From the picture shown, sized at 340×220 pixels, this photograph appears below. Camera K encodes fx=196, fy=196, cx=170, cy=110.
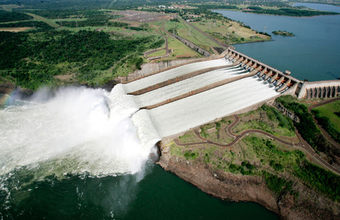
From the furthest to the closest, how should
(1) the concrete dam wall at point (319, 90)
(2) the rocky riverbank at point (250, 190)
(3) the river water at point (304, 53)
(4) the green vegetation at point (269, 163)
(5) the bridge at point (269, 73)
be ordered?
(3) the river water at point (304, 53), (5) the bridge at point (269, 73), (1) the concrete dam wall at point (319, 90), (4) the green vegetation at point (269, 163), (2) the rocky riverbank at point (250, 190)

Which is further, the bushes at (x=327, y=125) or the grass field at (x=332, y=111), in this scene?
the grass field at (x=332, y=111)

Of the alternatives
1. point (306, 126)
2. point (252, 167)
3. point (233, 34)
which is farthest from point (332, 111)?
point (233, 34)

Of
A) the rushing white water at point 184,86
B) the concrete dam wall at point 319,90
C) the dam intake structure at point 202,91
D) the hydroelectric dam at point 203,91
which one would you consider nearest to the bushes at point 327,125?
the concrete dam wall at point 319,90

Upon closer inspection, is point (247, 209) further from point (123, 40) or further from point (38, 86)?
point (123, 40)

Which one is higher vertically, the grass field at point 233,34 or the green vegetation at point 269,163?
the grass field at point 233,34

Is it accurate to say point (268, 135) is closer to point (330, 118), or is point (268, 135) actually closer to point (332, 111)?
point (330, 118)

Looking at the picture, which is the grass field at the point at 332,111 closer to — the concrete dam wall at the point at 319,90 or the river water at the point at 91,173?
the concrete dam wall at the point at 319,90
